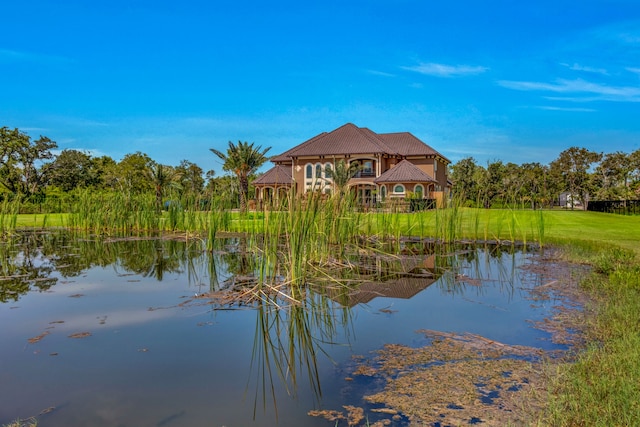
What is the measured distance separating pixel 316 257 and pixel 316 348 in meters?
3.97

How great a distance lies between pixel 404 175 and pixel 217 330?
30.1 m

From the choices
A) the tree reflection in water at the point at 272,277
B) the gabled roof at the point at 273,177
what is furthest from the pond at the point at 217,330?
the gabled roof at the point at 273,177

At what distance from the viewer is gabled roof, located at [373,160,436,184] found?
3334 cm

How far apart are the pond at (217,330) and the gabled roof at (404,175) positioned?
919 inches

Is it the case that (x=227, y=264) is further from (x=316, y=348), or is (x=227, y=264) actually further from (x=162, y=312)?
(x=316, y=348)

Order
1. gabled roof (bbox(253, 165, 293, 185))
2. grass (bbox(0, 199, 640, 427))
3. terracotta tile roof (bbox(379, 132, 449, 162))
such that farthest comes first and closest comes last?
terracotta tile roof (bbox(379, 132, 449, 162)), gabled roof (bbox(253, 165, 293, 185)), grass (bbox(0, 199, 640, 427))

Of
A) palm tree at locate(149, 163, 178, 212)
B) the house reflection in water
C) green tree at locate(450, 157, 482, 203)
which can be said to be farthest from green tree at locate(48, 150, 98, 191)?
the house reflection in water

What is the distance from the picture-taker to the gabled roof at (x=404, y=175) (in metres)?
33.3

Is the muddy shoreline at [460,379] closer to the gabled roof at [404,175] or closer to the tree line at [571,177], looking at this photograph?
the gabled roof at [404,175]

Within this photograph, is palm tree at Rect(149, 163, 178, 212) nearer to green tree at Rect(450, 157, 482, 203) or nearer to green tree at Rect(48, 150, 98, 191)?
green tree at Rect(48, 150, 98, 191)

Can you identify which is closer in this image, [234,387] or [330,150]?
[234,387]

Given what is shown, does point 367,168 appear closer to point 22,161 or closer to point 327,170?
point 327,170

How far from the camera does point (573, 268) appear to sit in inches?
359

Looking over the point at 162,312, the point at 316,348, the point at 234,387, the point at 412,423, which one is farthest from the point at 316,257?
the point at 412,423
